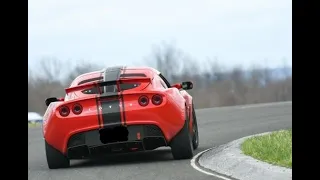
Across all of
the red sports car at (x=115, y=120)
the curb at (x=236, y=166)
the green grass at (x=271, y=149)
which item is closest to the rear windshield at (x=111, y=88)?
the red sports car at (x=115, y=120)

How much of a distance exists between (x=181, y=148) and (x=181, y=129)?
0.29 meters

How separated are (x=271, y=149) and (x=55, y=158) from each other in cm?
310

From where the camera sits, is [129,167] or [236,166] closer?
[236,166]

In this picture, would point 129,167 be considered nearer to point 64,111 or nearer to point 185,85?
point 64,111

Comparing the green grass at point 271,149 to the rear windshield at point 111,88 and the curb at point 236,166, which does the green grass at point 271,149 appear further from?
the rear windshield at point 111,88

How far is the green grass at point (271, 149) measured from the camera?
973cm

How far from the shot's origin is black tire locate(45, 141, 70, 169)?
1095 cm

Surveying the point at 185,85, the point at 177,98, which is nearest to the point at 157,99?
the point at 177,98

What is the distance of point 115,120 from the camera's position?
34.7 feet

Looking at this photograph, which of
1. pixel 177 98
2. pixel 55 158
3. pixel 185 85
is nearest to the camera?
pixel 55 158

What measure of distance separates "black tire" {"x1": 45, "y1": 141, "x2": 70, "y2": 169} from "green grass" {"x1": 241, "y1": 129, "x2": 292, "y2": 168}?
2.61 metres

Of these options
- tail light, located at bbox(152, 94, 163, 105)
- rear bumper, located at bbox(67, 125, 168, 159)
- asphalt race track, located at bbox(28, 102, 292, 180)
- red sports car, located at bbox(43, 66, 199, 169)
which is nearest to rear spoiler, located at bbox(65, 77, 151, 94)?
red sports car, located at bbox(43, 66, 199, 169)

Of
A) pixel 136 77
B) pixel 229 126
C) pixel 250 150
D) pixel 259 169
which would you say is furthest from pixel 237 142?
pixel 229 126

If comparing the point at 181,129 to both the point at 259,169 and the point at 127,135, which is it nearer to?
the point at 127,135
